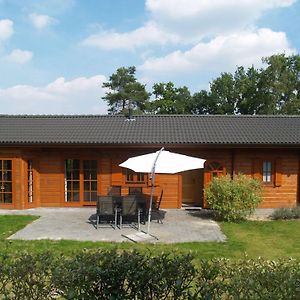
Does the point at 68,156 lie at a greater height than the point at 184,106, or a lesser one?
lesser

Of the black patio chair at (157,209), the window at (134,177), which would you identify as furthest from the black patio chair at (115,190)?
the black patio chair at (157,209)

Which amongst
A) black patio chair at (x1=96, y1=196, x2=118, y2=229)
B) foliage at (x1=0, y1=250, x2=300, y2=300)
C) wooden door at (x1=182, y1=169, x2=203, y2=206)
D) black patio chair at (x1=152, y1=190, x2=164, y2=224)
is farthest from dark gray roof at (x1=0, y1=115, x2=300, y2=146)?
foliage at (x1=0, y1=250, x2=300, y2=300)

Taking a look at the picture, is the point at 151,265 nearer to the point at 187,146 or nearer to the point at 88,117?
the point at 187,146

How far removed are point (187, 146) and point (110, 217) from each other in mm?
4441

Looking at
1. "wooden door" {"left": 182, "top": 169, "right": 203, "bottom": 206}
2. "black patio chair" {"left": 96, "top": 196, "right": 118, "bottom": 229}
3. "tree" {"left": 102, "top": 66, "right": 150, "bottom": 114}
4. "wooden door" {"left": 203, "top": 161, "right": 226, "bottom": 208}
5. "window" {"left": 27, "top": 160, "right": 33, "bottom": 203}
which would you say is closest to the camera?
"black patio chair" {"left": 96, "top": 196, "right": 118, "bottom": 229}

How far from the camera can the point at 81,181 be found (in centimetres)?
1441

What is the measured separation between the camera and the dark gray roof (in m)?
14.1

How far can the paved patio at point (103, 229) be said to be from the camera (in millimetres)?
9477

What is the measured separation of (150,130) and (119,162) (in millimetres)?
2290

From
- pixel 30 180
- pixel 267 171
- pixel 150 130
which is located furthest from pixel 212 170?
pixel 30 180

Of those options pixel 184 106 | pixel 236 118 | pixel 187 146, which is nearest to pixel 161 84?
pixel 184 106

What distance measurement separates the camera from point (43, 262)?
3.67 meters

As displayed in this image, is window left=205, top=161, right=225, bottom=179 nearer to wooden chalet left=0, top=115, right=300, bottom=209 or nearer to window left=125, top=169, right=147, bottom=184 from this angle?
wooden chalet left=0, top=115, right=300, bottom=209

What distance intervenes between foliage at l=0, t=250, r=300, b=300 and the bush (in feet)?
26.0
